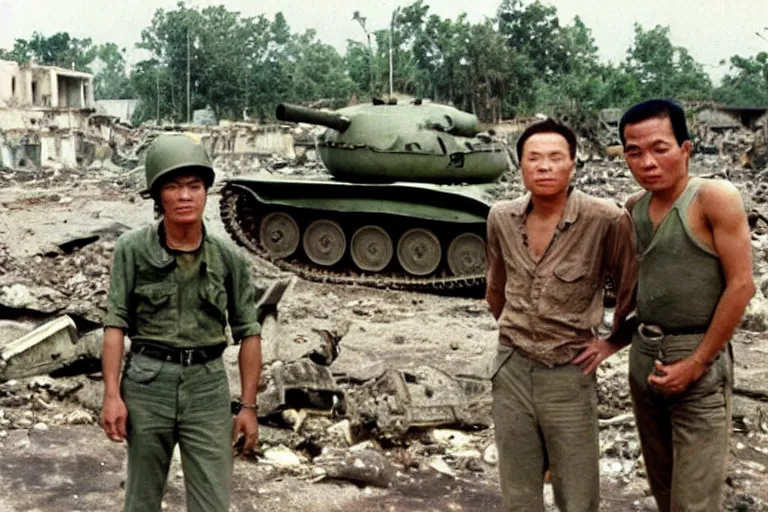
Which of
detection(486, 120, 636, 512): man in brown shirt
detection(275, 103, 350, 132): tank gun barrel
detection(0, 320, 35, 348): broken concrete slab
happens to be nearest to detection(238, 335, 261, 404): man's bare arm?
detection(486, 120, 636, 512): man in brown shirt

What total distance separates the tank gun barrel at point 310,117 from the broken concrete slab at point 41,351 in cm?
560

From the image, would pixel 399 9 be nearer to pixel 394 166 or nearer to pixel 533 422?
pixel 394 166

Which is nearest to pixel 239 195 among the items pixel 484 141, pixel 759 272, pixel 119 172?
pixel 484 141

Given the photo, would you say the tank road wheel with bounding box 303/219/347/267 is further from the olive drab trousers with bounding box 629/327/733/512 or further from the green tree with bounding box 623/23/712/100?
the green tree with bounding box 623/23/712/100

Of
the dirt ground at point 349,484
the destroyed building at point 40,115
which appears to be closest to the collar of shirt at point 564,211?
the dirt ground at point 349,484

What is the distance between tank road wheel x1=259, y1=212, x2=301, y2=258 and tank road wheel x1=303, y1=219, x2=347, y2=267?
0.18 m

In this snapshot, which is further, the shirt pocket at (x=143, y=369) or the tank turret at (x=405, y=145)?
the tank turret at (x=405, y=145)

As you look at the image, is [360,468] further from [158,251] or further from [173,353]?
[158,251]

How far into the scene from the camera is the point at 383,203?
12.8 m

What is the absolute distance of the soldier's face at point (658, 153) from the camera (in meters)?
3.36

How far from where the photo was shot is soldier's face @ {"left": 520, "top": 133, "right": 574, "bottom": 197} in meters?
3.42

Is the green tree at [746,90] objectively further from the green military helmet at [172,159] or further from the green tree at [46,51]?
the green military helmet at [172,159]

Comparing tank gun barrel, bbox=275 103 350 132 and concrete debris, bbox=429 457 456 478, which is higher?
tank gun barrel, bbox=275 103 350 132

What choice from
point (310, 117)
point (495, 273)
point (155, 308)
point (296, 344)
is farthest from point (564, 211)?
point (310, 117)
